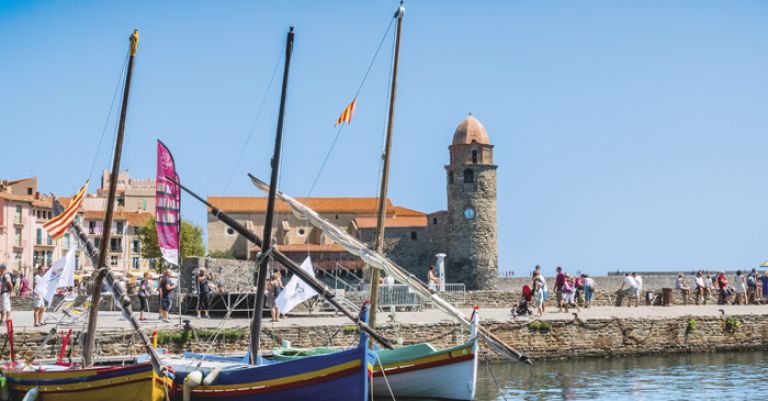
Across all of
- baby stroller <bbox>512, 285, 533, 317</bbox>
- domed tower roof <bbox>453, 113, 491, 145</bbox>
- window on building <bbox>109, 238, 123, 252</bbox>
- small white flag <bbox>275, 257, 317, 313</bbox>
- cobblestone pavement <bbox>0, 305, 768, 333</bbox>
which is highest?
domed tower roof <bbox>453, 113, 491, 145</bbox>

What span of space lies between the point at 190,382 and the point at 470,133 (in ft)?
197

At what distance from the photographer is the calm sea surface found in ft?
64.5

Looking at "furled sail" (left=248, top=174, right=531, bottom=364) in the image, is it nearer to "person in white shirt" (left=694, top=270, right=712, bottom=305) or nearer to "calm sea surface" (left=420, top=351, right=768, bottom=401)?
"calm sea surface" (left=420, top=351, right=768, bottom=401)

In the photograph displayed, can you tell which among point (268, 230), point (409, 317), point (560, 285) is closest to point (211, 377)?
point (268, 230)

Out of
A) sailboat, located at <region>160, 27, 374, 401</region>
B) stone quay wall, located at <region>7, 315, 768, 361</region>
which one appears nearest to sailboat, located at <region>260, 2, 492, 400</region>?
sailboat, located at <region>160, 27, 374, 401</region>

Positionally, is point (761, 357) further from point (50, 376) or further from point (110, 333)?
point (50, 376)

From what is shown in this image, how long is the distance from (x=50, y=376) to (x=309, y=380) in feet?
15.3

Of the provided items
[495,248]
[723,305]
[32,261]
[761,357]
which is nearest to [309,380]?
[761,357]

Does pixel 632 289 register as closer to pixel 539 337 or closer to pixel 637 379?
pixel 539 337

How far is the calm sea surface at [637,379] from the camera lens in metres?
19.7

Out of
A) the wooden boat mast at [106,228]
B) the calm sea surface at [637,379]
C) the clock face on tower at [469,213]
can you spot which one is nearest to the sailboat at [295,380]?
the wooden boat mast at [106,228]

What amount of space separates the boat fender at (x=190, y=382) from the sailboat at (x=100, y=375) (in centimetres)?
31

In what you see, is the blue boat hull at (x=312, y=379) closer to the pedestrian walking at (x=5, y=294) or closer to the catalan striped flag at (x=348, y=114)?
the catalan striped flag at (x=348, y=114)

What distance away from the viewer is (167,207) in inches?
714
